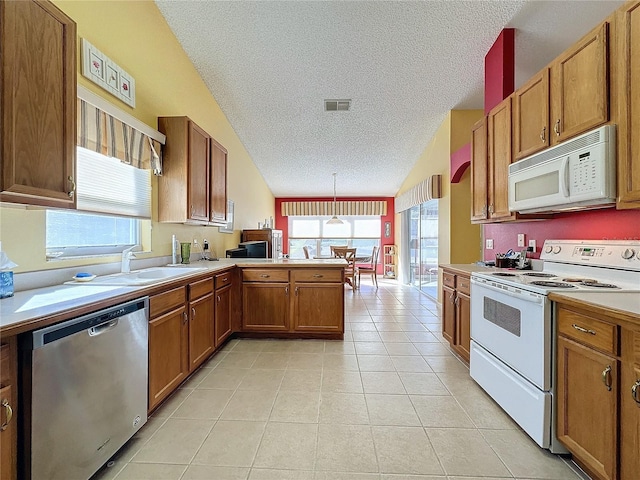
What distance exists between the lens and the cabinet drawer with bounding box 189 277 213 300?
2.30m

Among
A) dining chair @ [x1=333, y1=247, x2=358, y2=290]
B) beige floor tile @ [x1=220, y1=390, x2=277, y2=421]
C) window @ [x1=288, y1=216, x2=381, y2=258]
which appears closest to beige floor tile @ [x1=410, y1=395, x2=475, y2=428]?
beige floor tile @ [x1=220, y1=390, x2=277, y2=421]

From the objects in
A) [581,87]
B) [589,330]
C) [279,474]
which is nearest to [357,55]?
[581,87]

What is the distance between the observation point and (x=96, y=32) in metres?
2.11

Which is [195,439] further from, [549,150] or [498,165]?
[498,165]

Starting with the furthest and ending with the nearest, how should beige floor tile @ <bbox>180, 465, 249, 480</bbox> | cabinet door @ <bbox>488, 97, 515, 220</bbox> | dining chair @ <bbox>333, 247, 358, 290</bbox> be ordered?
dining chair @ <bbox>333, 247, 358, 290</bbox>
cabinet door @ <bbox>488, 97, 515, 220</bbox>
beige floor tile @ <bbox>180, 465, 249, 480</bbox>

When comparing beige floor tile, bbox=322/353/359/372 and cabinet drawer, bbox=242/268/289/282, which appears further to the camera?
cabinet drawer, bbox=242/268/289/282

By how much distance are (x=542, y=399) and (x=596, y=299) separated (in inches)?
23.1

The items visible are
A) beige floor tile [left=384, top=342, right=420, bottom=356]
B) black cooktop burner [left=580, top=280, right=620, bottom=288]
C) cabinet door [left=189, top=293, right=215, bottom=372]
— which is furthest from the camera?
beige floor tile [left=384, top=342, right=420, bottom=356]

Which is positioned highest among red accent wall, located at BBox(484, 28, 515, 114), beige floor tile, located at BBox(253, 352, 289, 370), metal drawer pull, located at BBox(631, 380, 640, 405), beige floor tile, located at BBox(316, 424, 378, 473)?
red accent wall, located at BBox(484, 28, 515, 114)

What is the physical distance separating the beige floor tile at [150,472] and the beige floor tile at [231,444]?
9 cm

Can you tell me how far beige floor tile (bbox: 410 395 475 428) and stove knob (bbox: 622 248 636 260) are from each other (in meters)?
1.28

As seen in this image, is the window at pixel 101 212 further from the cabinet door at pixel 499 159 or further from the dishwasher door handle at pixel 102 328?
the cabinet door at pixel 499 159

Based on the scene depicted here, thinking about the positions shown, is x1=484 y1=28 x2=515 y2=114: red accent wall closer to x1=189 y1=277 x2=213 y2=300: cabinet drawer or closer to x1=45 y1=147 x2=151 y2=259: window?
x1=189 y1=277 x2=213 y2=300: cabinet drawer

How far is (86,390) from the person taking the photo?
1.27 metres
